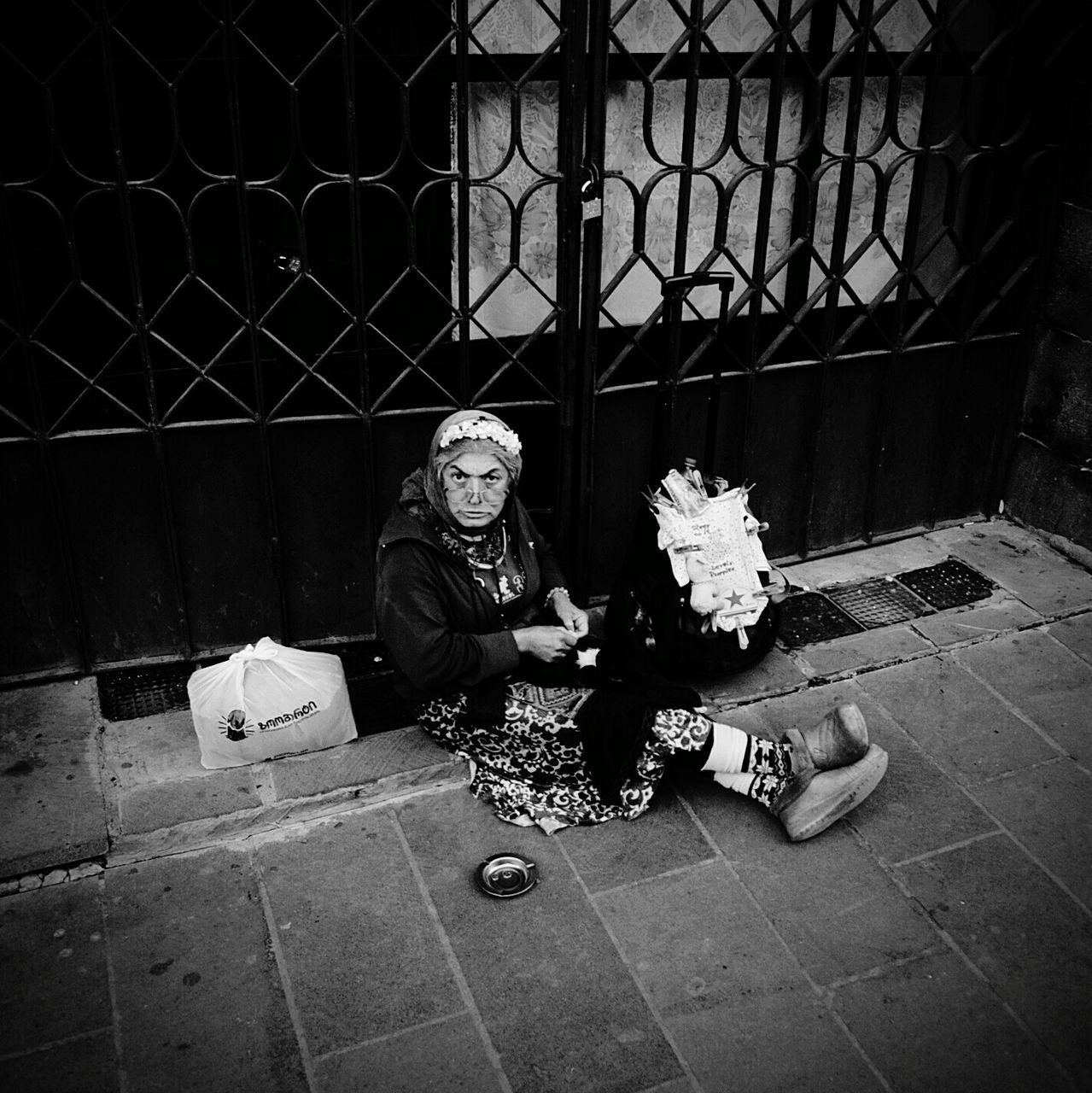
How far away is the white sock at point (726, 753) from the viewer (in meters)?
4.11

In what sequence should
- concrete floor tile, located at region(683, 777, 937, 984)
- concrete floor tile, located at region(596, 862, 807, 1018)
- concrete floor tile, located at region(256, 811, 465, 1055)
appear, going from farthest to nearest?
concrete floor tile, located at region(683, 777, 937, 984)
concrete floor tile, located at region(596, 862, 807, 1018)
concrete floor tile, located at region(256, 811, 465, 1055)

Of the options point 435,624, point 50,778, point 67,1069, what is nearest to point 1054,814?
point 435,624

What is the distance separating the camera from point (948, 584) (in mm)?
5477

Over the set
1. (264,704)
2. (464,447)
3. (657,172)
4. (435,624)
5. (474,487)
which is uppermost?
(657,172)

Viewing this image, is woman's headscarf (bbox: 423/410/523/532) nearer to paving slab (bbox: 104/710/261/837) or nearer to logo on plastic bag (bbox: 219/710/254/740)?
logo on plastic bag (bbox: 219/710/254/740)

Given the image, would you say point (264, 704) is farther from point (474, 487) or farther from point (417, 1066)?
point (417, 1066)

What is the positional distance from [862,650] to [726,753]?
3.95ft

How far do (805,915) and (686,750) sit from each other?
0.65 metres

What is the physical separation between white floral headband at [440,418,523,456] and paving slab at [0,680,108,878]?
1.74m

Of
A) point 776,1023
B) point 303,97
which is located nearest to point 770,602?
point 776,1023

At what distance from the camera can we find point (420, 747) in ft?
14.6

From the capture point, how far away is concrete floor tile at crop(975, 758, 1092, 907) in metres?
4.00

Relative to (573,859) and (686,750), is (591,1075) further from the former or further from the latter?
(686,750)

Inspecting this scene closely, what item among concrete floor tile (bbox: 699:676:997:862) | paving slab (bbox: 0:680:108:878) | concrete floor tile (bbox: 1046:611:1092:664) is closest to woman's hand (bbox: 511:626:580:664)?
concrete floor tile (bbox: 699:676:997:862)
